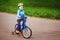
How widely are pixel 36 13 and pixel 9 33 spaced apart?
24 cm

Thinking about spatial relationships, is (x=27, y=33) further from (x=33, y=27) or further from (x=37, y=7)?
(x=37, y=7)

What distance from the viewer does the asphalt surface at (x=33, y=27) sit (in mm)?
989

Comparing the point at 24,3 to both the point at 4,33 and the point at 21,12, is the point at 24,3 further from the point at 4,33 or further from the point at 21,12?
the point at 4,33

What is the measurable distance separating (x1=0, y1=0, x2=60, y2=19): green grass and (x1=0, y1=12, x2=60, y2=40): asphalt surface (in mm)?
44

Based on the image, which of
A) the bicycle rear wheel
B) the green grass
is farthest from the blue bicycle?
the green grass

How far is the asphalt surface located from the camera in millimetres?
989

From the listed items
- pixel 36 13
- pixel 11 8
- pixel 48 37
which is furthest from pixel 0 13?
pixel 48 37

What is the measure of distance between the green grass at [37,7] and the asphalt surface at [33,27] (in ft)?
0.14

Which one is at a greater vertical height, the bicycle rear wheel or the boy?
the boy

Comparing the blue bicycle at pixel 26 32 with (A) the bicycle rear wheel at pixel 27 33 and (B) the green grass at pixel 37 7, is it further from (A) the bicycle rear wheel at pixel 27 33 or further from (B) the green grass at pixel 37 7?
(B) the green grass at pixel 37 7

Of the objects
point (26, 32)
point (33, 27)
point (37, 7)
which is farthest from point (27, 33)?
point (37, 7)

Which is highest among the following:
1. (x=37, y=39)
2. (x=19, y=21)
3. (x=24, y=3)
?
(x=24, y=3)

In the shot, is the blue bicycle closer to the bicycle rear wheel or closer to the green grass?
the bicycle rear wheel

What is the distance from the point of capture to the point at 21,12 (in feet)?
3.15
